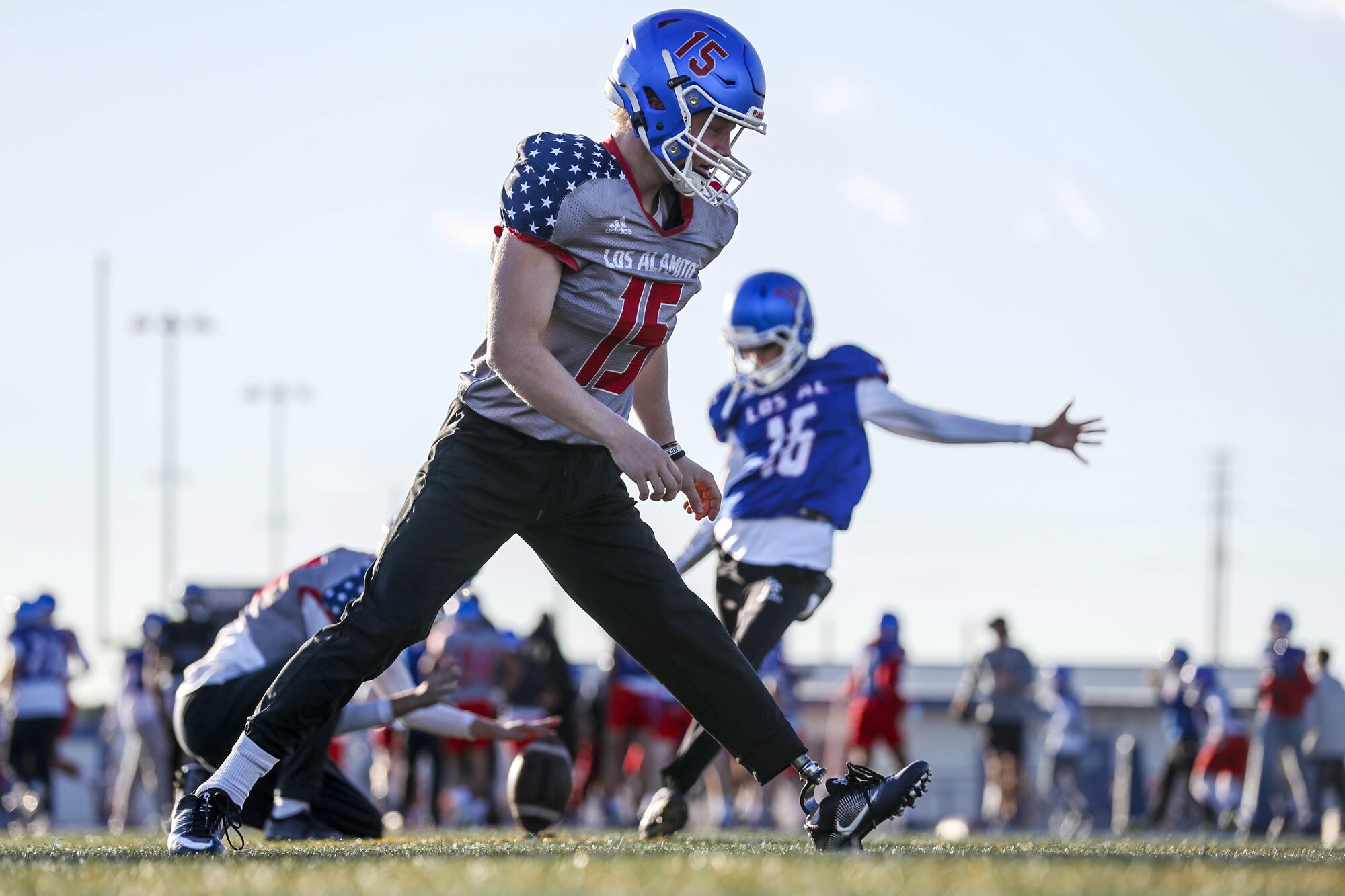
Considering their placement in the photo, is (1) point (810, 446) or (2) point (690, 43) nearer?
(2) point (690, 43)

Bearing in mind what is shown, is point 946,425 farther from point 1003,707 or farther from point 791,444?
point 1003,707

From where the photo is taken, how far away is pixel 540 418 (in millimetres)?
5008

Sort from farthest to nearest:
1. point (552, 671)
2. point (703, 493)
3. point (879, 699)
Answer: point (879, 699) < point (552, 671) < point (703, 493)

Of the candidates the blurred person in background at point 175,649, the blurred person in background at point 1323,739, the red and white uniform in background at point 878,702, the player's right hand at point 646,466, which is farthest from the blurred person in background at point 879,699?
the player's right hand at point 646,466

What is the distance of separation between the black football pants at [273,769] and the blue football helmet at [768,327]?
237 centimetres

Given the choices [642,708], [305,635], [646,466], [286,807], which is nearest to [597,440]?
[646,466]

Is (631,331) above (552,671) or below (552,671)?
above

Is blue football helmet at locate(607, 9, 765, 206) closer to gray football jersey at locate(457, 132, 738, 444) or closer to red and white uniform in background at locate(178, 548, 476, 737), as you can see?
gray football jersey at locate(457, 132, 738, 444)

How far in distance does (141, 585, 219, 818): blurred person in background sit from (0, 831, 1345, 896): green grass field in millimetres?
9933

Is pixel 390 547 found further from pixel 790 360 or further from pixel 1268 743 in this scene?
pixel 1268 743

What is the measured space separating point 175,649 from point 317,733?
9.48 metres

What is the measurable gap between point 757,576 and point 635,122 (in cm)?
252

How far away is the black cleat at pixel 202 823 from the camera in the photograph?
16.0 ft

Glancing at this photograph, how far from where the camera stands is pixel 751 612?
682 centimetres
